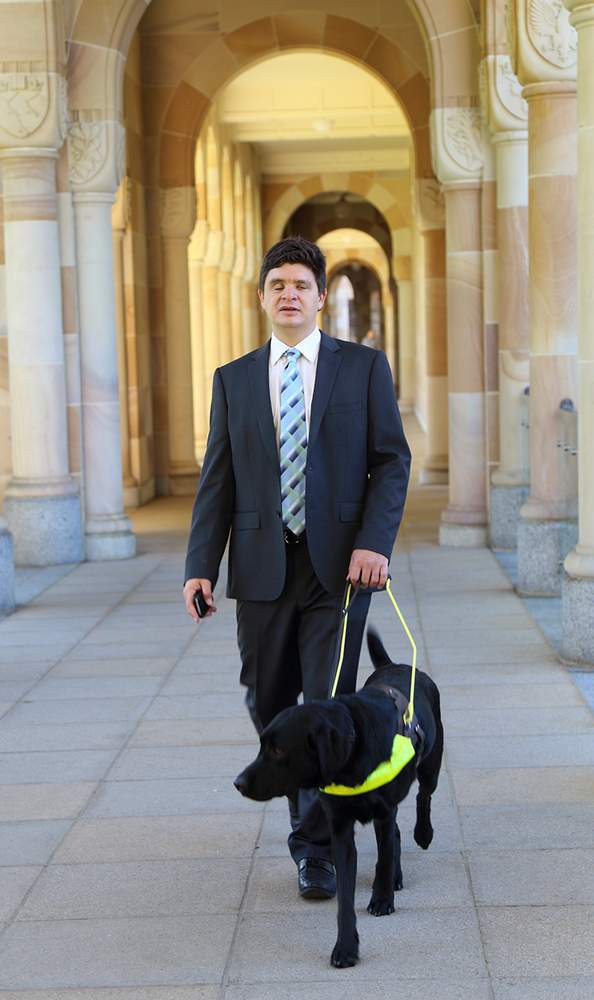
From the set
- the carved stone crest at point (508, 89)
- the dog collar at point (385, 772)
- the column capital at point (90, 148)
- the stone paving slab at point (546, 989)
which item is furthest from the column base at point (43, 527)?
the stone paving slab at point (546, 989)

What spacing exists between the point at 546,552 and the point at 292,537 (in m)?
4.75

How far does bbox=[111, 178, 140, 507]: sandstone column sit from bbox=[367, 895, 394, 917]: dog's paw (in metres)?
10.2

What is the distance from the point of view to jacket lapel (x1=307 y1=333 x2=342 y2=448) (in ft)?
12.5

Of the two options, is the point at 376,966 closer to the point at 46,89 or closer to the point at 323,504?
the point at 323,504

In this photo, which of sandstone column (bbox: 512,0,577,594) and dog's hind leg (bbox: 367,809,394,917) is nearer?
dog's hind leg (bbox: 367,809,394,917)

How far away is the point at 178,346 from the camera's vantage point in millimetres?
14867

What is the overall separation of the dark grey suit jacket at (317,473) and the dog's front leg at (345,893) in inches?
25.7

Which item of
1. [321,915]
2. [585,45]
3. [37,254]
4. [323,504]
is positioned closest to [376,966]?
[321,915]

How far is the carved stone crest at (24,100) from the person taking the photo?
9633mm

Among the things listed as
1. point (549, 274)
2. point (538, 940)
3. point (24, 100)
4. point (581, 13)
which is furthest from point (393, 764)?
point (24, 100)

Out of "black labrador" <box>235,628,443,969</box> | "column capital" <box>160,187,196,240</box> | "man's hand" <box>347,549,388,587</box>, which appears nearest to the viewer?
"black labrador" <box>235,628,443,969</box>

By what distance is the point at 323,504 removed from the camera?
3.80 metres

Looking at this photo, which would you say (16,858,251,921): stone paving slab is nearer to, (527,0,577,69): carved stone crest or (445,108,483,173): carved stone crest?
(527,0,577,69): carved stone crest

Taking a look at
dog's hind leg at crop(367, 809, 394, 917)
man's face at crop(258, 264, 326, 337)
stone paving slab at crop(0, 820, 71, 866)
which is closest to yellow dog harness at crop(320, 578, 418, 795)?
dog's hind leg at crop(367, 809, 394, 917)
